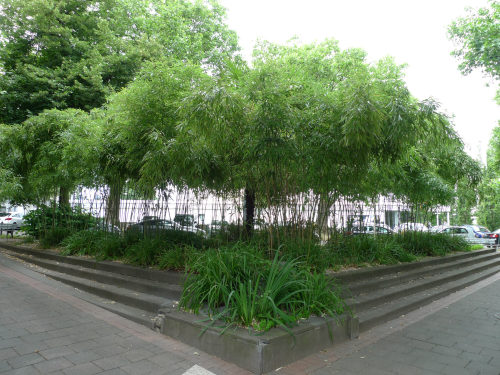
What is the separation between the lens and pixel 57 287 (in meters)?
6.12

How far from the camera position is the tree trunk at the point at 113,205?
319 inches

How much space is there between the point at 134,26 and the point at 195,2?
2893mm

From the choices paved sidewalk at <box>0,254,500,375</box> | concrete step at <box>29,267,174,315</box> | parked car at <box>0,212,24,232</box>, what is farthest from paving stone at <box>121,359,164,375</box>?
parked car at <box>0,212,24,232</box>

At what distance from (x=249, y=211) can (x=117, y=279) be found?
271 cm

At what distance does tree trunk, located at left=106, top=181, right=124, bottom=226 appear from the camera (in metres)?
8.09

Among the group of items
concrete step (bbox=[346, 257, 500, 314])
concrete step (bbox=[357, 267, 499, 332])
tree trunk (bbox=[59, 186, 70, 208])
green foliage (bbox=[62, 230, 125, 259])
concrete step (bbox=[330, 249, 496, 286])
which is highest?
tree trunk (bbox=[59, 186, 70, 208])

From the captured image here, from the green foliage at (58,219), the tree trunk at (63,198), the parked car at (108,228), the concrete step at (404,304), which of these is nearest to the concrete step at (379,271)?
the concrete step at (404,304)

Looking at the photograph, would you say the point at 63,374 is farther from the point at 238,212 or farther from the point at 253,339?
the point at 238,212

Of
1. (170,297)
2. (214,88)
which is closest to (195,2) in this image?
(214,88)

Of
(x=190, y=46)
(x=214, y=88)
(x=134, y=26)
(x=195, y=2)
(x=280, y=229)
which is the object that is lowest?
(x=280, y=229)

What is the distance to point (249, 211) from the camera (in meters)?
6.66

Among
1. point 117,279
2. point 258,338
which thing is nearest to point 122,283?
point 117,279

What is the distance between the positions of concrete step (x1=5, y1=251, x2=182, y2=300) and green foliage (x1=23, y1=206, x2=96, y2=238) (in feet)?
6.96

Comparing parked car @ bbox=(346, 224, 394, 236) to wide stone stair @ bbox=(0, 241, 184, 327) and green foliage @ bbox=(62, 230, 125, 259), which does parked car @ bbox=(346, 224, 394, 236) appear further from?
green foliage @ bbox=(62, 230, 125, 259)
